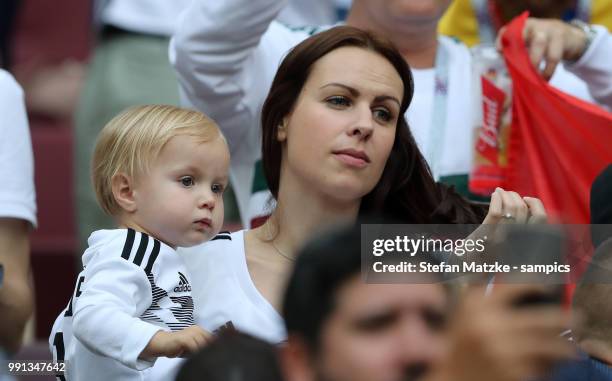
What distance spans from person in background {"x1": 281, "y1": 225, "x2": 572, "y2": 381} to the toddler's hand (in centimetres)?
78

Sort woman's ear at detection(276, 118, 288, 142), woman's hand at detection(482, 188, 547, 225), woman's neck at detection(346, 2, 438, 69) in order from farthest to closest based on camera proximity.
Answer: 1. woman's neck at detection(346, 2, 438, 69)
2. woman's ear at detection(276, 118, 288, 142)
3. woman's hand at detection(482, 188, 547, 225)

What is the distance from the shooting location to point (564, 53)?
4539 mm

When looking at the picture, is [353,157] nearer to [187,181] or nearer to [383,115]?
[383,115]

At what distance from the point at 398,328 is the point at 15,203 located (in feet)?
8.01

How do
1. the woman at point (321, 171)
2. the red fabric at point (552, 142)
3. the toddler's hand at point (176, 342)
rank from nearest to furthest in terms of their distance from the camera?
1. the toddler's hand at point (176, 342)
2. the woman at point (321, 171)
3. the red fabric at point (552, 142)

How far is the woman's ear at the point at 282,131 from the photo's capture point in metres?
3.87

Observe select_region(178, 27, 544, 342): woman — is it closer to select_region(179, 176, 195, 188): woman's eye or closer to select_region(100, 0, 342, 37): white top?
select_region(179, 176, 195, 188): woman's eye

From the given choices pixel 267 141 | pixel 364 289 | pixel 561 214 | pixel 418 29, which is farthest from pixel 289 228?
pixel 364 289

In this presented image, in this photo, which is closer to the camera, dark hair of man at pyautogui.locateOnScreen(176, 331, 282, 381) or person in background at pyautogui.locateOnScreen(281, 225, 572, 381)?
person in background at pyautogui.locateOnScreen(281, 225, 572, 381)

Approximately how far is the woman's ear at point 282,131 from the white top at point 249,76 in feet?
1.34

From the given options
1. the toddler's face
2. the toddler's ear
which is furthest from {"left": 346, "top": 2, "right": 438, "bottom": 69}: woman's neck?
the toddler's ear

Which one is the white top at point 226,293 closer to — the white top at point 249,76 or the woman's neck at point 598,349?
the white top at point 249,76

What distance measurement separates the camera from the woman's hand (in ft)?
10.6

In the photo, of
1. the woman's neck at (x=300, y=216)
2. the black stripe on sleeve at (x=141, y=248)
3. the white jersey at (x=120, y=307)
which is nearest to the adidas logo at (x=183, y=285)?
the white jersey at (x=120, y=307)
